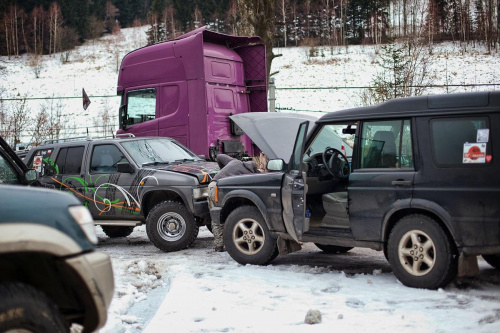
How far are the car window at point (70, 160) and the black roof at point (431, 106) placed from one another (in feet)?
17.2

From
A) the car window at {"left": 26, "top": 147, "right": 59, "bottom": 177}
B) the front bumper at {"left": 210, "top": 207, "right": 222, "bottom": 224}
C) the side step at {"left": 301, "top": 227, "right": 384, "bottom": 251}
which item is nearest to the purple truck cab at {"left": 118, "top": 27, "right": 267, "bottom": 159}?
the car window at {"left": 26, "top": 147, "right": 59, "bottom": 177}

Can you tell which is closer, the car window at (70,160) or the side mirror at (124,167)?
the side mirror at (124,167)

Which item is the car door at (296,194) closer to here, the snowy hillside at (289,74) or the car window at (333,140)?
the car window at (333,140)

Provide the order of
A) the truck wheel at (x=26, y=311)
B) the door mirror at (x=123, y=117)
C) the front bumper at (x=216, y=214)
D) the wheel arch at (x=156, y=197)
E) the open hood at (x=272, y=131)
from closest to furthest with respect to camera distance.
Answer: the truck wheel at (x=26, y=311) → the front bumper at (x=216, y=214) → the open hood at (x=272, y=131) → the wheel arch at (x=156, y=197) → the door mirror at (x=123, y=117)

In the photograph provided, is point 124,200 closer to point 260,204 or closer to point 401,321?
point 260,204

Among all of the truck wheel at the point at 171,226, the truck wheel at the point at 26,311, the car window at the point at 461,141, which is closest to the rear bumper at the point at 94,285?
the truck wheel at the point at 26,311

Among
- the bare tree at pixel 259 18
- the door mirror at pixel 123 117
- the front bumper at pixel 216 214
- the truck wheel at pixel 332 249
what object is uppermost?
A: the bare tree at pixel 259 18

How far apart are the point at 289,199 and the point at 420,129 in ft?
6.03

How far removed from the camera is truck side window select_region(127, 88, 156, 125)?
13.3 metres

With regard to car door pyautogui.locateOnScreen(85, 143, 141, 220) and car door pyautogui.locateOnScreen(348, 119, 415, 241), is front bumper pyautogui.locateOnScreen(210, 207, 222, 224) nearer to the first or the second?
car door pyautogui.locateOnScreen(85, 143, 141, 220)

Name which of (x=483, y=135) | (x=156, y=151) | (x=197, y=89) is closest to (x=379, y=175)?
(x=483, y=135)

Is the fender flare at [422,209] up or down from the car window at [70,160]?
down

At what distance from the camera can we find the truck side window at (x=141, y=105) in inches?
523

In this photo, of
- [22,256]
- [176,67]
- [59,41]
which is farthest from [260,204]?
[59,41]
